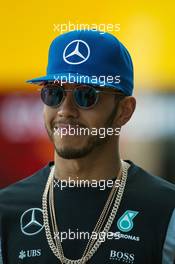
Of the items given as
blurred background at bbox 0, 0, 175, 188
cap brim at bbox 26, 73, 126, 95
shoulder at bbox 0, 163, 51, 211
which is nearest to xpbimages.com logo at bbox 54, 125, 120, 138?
cap brim at bbox 26, 73, 126, 95

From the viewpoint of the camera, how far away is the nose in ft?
7.72

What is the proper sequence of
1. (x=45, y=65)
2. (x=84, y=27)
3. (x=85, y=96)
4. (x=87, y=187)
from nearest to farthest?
(x=85, y=96) < (x=87, y=187) < (x=84, y=27) < (x=45, y=65)

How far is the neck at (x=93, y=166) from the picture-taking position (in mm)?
2420

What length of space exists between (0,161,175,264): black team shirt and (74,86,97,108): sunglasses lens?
33 cm

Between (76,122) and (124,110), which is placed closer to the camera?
(76,122)

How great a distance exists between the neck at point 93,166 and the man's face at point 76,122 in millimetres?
41

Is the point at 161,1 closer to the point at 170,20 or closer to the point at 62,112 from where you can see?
the point at 170,20

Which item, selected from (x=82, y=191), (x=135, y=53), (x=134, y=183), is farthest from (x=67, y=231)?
(x=135, y=53)

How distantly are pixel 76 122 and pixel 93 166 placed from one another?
20cm

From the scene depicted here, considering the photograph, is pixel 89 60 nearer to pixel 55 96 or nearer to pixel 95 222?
pixel 55 96

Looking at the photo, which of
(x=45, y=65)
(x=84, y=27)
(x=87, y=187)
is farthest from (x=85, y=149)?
(x=45, y=65)

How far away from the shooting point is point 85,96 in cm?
234

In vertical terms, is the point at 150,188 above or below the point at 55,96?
below

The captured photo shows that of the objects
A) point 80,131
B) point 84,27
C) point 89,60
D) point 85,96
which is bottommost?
point 80,131
